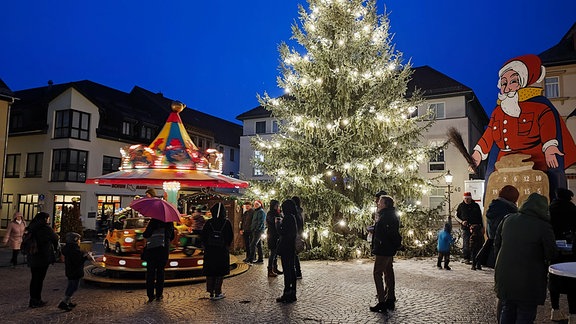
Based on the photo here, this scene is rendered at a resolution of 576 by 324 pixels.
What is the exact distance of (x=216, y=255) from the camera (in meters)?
8.59

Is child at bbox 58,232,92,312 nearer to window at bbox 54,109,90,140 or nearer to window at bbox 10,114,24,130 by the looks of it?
window at bbox 54,109,90,140

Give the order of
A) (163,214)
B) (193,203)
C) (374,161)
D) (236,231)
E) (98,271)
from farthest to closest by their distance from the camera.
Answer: (193,203) → (236,231) → (374,161) → (98,271) → (163,214)

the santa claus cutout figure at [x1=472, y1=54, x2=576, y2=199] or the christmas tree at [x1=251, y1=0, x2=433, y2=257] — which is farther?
the christmas tree at [x1=251, y1=0, x2=433, y2=257]

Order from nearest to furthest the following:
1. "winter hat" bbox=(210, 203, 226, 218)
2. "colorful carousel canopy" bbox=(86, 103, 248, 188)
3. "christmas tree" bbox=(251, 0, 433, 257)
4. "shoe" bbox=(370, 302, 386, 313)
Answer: "shoe" bbox=(370, 302, 386, 313) → "winter hat" bbox=(210, 203, 226, 218) → "colorful carousel canopy" bbox=(86, 103, 248, 188) → "christmas tree" bbox=(251, 0, 433, 257)

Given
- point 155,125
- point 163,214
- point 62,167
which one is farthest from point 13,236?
point 155,125

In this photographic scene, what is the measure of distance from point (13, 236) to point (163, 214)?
8.51 metres

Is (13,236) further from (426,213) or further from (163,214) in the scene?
(426,213)

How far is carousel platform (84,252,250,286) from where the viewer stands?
10.4m

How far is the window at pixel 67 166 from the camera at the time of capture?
3181cm

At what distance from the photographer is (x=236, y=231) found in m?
17.4

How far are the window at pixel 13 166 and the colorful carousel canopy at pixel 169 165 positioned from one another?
23919 millimetres

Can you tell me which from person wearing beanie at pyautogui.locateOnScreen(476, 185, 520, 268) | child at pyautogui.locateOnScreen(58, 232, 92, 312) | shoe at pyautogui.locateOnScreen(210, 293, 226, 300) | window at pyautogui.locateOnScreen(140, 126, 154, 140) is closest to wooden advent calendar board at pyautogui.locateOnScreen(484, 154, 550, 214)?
person wearing beanie at pyautogui.locateOnScreen(476, 185, 520, 268)

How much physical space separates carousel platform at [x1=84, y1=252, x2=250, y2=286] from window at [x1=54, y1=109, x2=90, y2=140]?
24.1 metres

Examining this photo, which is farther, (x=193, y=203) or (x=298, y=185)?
(x=193, y=203)
